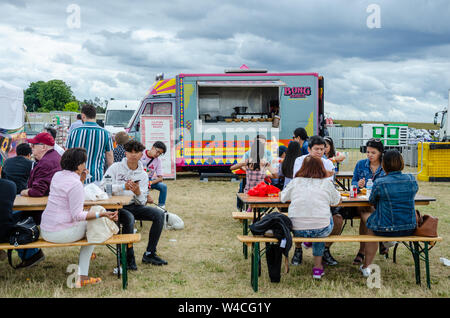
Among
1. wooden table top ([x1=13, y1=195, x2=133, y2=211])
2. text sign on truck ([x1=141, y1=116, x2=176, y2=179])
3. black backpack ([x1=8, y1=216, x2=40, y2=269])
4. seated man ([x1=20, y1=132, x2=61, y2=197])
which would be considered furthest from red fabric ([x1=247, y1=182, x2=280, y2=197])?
text sign on truck ([x1=141, y1=116, x2=176, y2=179])

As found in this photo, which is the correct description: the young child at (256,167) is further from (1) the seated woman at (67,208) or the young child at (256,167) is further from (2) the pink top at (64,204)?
(2) the pink top at (64,204)

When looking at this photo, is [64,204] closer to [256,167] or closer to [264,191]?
[264,191]

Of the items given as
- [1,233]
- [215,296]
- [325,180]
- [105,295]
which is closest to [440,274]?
[325,180]

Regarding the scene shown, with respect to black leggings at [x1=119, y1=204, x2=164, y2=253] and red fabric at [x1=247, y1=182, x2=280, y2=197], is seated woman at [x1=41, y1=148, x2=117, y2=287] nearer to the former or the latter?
black leggings at [x1=119, y1=204, x2=164, y2=253]

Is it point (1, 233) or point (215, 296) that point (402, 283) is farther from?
point (1, 233)

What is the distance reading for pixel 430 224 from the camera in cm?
411

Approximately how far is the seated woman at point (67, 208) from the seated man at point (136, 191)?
0.78 meters

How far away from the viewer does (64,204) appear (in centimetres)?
389

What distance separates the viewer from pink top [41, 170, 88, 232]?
383cm

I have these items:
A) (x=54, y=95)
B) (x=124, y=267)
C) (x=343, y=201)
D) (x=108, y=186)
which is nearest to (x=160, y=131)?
(x=108, y=186)

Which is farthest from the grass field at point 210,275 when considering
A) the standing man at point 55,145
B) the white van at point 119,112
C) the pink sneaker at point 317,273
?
the white van at point 119,112

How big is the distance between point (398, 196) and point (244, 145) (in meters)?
8.27

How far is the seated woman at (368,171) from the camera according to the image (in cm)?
493

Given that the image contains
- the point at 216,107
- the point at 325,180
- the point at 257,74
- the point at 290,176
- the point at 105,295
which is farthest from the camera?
the point at 216,107
